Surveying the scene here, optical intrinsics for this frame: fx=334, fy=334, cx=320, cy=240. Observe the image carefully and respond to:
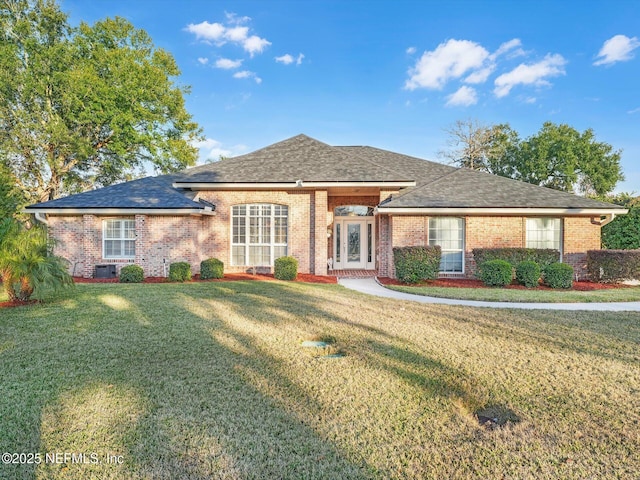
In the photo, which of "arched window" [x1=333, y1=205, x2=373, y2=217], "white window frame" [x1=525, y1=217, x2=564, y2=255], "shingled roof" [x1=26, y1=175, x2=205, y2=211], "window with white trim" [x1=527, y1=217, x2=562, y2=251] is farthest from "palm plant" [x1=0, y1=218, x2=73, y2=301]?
"window with white trim" [x1=527, y1=217, x2=562, y2=251]

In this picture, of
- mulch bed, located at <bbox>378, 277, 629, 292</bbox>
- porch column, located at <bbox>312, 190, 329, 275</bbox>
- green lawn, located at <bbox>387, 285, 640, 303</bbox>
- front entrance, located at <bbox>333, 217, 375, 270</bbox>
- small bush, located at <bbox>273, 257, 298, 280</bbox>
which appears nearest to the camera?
green lawn, located at <bbox>387, 285, 640, 303</bbox>

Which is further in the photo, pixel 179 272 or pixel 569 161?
pixel 569 161

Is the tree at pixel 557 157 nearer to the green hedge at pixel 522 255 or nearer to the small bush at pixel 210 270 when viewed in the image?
the green hedge at pixel 522 255

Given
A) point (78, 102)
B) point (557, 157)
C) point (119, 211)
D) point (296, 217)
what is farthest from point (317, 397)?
point (557, 157)

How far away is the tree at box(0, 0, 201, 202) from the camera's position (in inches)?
871

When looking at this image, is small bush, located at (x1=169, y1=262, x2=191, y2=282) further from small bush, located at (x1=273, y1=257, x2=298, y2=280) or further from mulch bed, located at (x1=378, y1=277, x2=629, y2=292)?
mulch bed, located at (x1=378, y1=277, x2=629, y2=292)

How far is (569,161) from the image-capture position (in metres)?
34.7

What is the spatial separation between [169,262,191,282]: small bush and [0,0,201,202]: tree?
57.3 ft

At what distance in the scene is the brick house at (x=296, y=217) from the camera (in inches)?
501

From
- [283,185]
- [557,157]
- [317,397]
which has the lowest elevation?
[317,397]

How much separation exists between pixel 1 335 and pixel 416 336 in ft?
22.4

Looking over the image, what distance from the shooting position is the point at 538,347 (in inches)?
201

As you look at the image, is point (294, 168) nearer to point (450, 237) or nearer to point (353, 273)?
point (353, 273)

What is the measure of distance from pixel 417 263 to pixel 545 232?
5.81 meters
